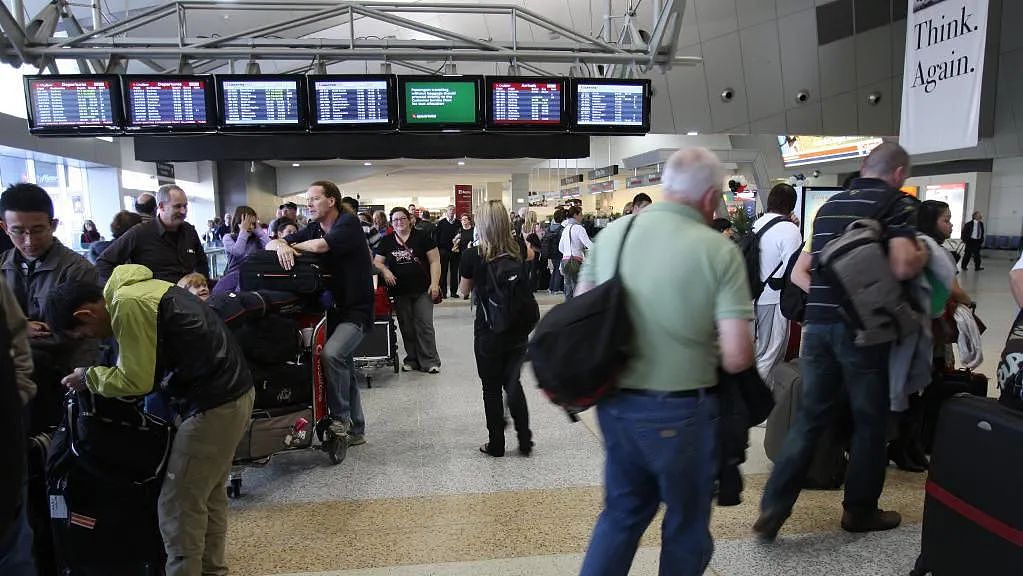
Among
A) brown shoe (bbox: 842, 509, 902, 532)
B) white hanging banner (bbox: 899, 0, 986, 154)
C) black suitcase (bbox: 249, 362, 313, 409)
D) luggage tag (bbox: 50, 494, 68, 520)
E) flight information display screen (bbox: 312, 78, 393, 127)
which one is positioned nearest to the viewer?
luggage tag (bbox: 50, 494, 68, 520)

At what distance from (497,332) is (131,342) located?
7.09ft

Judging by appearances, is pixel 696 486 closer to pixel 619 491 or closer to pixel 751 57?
pixel 619 491

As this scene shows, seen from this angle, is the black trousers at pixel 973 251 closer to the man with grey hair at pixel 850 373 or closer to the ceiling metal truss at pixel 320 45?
the ceiling metal truss at pixel 320 45

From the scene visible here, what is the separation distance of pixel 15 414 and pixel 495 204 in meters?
3.15

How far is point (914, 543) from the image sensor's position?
2.85 metres

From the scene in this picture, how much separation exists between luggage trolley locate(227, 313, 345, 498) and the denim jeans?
0.18 feet

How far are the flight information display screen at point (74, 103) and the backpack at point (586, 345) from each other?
683cm

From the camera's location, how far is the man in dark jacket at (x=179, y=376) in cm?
209

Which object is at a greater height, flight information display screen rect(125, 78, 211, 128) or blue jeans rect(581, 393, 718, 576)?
flight information display screen rect(125, 78, 211, 128)

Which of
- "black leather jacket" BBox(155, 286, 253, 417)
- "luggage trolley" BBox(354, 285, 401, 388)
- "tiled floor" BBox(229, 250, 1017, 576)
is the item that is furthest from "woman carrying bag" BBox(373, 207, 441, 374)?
"black leather jacket" BBox(155, 286, 253, 417)

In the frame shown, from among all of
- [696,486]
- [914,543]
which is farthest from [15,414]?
[914,543]

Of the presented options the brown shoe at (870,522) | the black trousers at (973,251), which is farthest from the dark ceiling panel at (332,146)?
the black trousers at (973,251)

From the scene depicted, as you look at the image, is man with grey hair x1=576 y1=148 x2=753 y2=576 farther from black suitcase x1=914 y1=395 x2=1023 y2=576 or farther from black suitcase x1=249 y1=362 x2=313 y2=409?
black suitcase x1=249 y1=362 x2=313 y2=409

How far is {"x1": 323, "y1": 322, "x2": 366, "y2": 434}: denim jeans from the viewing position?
156 inches
